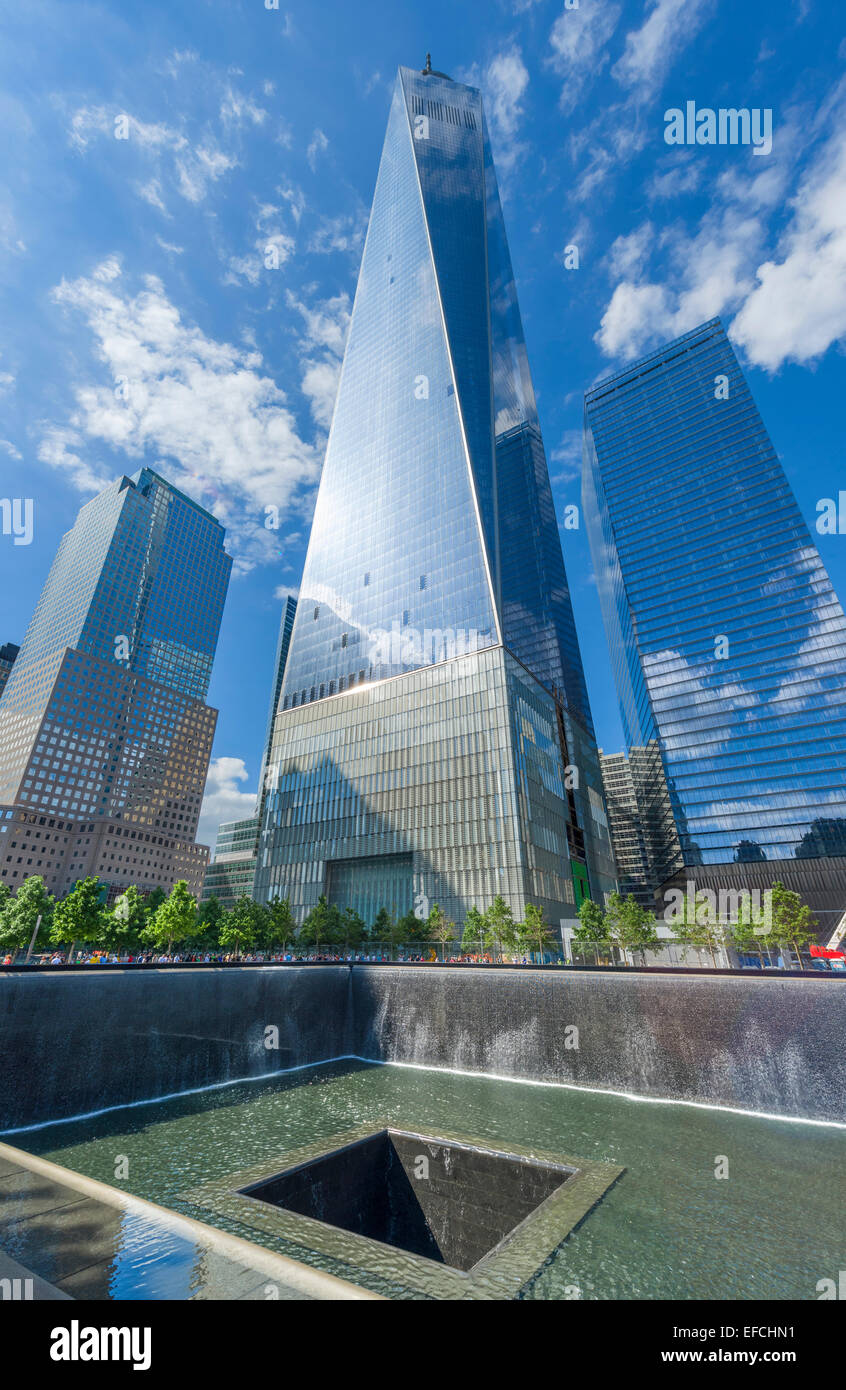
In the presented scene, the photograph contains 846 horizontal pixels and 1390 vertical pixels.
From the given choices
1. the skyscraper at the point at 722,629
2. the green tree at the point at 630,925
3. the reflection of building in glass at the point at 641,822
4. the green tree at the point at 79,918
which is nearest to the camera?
the green tree at the point at 79,918

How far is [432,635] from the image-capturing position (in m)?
82.1

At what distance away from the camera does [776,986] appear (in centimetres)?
2162

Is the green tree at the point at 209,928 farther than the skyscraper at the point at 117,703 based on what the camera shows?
No

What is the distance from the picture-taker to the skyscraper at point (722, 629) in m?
94.4

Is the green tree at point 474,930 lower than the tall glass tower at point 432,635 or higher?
lower

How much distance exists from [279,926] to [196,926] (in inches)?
431

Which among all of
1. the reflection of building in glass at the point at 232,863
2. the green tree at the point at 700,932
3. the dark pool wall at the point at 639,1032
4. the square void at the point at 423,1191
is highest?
the reflection of building in glass at the point at 232,863

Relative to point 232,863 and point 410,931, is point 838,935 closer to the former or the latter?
point 410,931

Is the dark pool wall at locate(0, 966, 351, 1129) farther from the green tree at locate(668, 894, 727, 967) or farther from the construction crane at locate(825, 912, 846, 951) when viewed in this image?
the construction crane at locate(825, 912, 846, 951)

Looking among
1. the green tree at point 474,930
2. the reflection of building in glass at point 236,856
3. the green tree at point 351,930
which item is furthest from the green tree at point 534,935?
the reflection of building in glass at point 236,856

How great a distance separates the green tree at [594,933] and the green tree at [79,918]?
36.0 metres

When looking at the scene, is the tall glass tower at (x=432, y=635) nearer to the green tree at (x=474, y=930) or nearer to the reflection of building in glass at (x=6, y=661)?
the green tree at (x=474, y=930)

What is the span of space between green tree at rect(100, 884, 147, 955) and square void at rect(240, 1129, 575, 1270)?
142 ft

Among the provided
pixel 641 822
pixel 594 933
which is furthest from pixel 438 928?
pixel 641 822
